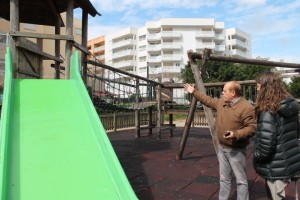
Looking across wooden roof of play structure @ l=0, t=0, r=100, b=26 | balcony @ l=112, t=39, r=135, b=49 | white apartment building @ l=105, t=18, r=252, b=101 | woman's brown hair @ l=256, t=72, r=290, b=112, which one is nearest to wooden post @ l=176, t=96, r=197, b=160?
woman's brown hair @ l=256, t=72, r=290, b=112

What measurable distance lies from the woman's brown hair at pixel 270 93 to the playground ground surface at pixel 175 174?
4.90 ft

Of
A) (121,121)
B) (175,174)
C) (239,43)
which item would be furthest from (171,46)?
(175,174)

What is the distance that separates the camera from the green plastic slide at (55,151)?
3.00 meters

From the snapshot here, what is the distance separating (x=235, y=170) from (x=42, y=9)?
768 centimetres

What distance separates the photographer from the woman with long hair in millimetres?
2930

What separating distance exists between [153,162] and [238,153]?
9.34 ft

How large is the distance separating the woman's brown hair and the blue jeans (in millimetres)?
603

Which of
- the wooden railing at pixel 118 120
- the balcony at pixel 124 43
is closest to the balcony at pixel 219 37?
the balcony at pixel 124 43

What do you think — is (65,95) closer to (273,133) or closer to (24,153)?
(24,153)

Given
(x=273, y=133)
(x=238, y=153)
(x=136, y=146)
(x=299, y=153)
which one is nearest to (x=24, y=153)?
(x=238, y=153)

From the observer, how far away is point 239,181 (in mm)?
3379

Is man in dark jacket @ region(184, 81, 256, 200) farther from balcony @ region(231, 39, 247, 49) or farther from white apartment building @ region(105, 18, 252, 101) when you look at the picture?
balcony @ region(231, 39, 247, 49)

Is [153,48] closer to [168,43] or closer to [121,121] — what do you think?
[168,43]

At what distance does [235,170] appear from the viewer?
3.38 meters
